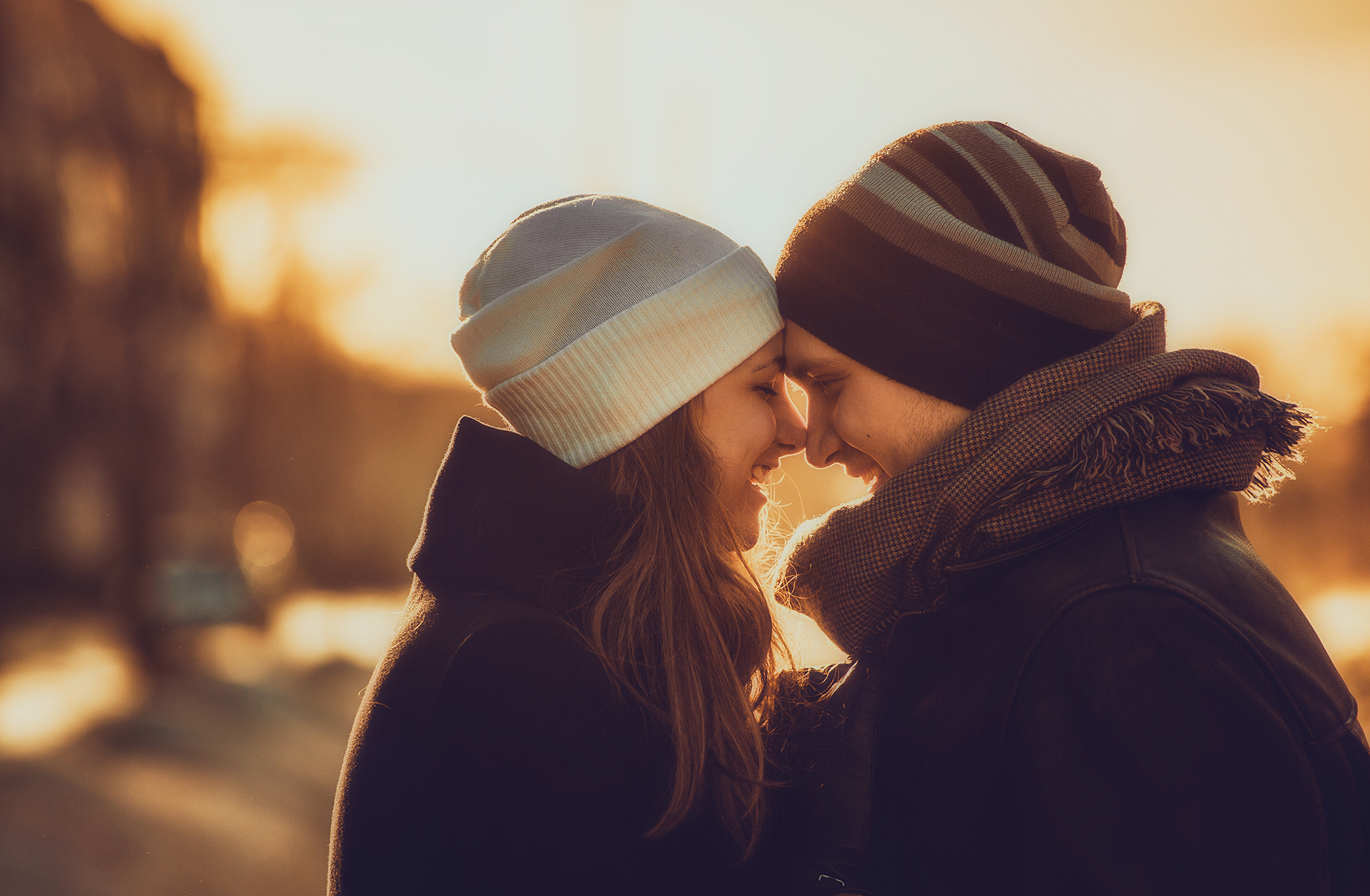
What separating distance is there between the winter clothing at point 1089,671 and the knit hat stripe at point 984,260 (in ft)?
0.25

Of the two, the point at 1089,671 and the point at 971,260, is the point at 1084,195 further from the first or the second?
the point at 1089,671

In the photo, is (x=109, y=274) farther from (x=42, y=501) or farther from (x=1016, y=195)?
(x=1016, y=195)

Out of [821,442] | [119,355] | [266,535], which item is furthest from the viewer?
[266,535]

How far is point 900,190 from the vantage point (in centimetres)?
199

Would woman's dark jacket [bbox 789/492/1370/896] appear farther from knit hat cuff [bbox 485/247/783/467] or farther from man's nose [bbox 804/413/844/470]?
knit hat cuff [bbox 485/247/783/467]

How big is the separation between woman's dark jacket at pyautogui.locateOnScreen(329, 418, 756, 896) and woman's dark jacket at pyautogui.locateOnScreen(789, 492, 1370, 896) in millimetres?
407

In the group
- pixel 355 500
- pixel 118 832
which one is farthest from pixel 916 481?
pixel 355 500

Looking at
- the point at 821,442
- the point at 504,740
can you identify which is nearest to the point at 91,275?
the point at 821,442

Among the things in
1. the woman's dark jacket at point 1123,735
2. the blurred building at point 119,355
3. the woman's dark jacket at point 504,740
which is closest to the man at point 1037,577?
the woman's dark jacket at point 1123,735

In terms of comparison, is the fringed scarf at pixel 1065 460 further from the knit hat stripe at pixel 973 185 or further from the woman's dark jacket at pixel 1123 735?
the knit hat stripe at pixel 973 185

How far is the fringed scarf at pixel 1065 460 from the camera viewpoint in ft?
5.51

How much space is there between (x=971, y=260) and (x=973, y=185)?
0.15 m

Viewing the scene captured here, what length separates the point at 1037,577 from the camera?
1702 mm

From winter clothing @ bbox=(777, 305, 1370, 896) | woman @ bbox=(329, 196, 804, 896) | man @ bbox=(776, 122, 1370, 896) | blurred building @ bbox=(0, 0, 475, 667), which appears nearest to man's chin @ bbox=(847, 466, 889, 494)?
man @ bbox=(776, 122, 1370, 896)
